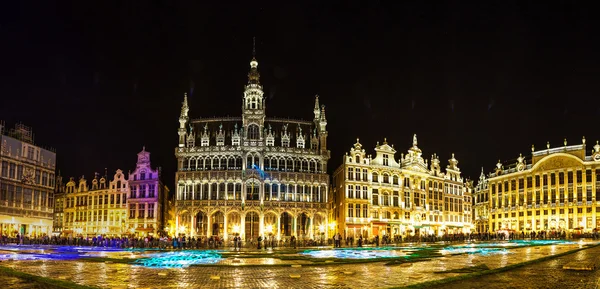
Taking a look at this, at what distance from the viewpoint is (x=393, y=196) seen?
92188 millimetres

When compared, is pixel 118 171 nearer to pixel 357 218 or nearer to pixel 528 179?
pixel 357 218

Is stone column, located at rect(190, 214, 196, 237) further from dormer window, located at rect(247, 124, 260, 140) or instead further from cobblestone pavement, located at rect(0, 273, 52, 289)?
cobblestone pavement, located at rect(0, 273, 52, 289)

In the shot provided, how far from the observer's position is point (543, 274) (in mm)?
23656

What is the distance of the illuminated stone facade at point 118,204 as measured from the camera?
9250 centimetres

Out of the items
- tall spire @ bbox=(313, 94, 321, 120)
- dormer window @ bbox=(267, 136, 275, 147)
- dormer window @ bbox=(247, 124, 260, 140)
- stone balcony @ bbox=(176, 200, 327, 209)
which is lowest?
Answer: stone balcony @ bbox=(176, 200, 327, 209)

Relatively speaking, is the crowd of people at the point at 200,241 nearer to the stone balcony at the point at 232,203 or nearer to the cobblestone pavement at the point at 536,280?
the stone balcony at the point at 232,203

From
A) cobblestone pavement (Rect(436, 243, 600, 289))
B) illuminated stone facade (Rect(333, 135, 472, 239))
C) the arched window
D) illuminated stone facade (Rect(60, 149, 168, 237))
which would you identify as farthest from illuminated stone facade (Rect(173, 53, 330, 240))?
cobblestone pavement (Rect(436, 243, 600, 289))

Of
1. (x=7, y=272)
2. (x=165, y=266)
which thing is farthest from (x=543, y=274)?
(x=7, y=272)

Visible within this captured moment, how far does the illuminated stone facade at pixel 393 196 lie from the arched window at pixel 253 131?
46.8 ft

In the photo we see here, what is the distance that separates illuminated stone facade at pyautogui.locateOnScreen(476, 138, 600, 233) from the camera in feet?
320

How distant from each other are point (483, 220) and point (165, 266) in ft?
384

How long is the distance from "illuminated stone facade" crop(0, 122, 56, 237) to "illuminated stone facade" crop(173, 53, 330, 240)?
21.2m

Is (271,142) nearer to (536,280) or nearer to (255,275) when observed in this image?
(255,275)

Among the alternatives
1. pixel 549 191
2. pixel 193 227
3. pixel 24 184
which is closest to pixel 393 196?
pixel 193 227
